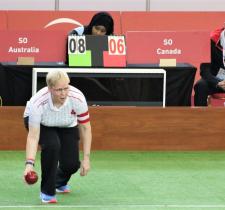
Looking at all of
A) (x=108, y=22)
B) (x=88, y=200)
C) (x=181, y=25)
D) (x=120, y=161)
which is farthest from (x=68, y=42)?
(x=88, y=200)

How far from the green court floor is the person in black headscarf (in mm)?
1573

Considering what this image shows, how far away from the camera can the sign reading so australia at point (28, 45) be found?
358 inches

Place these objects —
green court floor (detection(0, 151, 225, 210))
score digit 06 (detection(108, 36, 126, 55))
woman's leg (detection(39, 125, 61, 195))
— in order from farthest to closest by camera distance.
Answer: score digit 06 (detection(108, 36, 126, 55)), green court floor (detection(0, 151, 225, 210)), woman's leg (detection(39, 125, 61, 195))

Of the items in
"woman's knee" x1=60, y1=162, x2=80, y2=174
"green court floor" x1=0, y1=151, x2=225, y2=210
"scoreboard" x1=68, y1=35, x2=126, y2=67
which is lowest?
"green court floor" x1=0, y1=151, x2=225, y2=210

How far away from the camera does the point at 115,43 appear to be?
29.5 feet

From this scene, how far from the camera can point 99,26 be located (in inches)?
357

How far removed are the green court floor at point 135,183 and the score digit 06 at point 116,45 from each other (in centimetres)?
132

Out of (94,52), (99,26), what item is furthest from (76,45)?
(99,26)

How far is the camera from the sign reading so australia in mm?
9086

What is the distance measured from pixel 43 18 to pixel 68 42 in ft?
6.75
